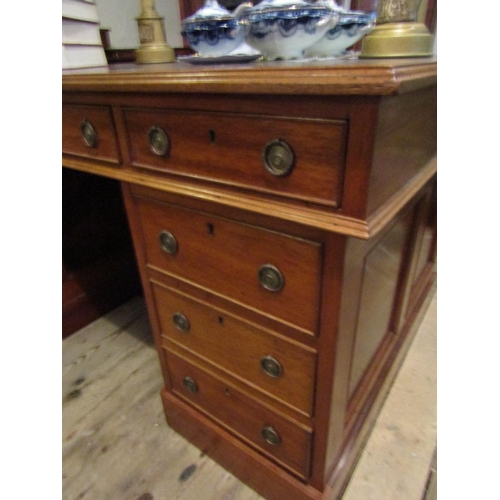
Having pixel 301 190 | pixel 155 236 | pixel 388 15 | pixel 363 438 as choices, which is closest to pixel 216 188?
pixel 301 190

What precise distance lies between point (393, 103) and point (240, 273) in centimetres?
37

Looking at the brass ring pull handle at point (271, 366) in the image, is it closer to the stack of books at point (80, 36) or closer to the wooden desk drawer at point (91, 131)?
the wooden desk drawer at point (91, 131)

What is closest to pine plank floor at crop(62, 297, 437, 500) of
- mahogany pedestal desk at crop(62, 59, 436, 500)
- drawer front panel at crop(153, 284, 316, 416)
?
mahogany pedestal desk at crop(62, 59, 436, 500)

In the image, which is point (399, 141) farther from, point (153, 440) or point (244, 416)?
point (153, 440)

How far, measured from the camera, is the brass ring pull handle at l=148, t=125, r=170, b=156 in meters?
0.62

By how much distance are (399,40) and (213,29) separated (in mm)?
343

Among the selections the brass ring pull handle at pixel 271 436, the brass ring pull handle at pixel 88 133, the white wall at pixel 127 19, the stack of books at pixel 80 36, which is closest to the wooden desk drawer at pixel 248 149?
the brass ring pull handle at pixel 88 133

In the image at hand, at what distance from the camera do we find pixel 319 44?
743mm

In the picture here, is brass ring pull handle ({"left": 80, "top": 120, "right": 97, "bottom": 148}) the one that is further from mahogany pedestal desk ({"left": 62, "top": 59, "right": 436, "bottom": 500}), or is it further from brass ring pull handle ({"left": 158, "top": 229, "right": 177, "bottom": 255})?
brass ring pull handle ({"left": 158, "top": 229, "right": 177, "bottom": 255})

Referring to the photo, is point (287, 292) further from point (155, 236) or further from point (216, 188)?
point (155, 236)

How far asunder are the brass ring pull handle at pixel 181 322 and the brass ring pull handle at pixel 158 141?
391 millimetres

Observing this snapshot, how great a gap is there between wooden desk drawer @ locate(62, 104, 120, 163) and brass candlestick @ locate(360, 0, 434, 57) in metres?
0.48

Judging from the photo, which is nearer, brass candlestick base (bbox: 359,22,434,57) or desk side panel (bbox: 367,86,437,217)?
desk side panel (bbox: 367,86,437,217)

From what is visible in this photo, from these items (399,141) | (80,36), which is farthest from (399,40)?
(80,36)
